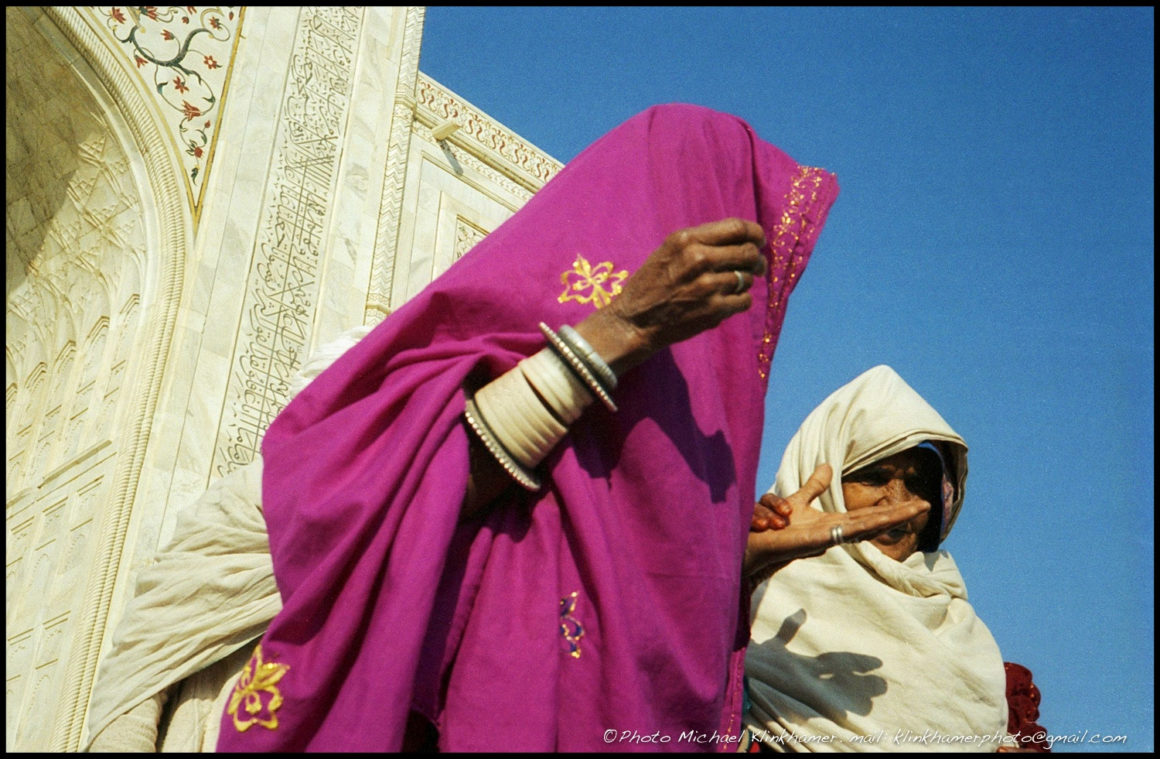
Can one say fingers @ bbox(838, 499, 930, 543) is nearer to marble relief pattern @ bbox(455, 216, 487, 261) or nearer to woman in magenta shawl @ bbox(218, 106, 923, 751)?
woman in magenta shawl @ bbox(218, 106, 923, 751)

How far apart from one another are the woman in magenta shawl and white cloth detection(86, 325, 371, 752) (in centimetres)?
47

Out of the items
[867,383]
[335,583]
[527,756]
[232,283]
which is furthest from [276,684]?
[232,283]

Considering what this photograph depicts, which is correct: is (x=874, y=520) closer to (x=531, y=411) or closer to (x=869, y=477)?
(x=531, y=411)

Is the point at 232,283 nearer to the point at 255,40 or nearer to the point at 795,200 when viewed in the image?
the point at 255,40

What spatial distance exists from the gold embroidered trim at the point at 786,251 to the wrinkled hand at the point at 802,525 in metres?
0.16

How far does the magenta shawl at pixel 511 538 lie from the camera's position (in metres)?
1.01

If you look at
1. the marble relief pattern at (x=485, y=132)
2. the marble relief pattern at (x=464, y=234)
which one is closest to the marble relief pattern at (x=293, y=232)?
the marble relief pattern at (x=485, y=132)

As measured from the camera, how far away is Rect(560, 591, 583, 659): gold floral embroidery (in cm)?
106

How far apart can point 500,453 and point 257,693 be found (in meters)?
0.31

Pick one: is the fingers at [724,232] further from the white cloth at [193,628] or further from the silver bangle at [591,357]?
the white cloth at [193,628]

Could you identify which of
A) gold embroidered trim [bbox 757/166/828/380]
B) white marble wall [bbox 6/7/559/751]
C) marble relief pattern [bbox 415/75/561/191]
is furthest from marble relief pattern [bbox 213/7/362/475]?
gold embroidered trim [bbox 757/166/828/380]

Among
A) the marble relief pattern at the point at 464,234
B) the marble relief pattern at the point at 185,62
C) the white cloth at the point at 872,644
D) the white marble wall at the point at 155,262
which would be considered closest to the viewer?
the white cloth at the point at 872,644

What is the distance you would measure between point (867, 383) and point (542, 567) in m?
1.18

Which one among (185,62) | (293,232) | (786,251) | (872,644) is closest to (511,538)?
(786,251)
